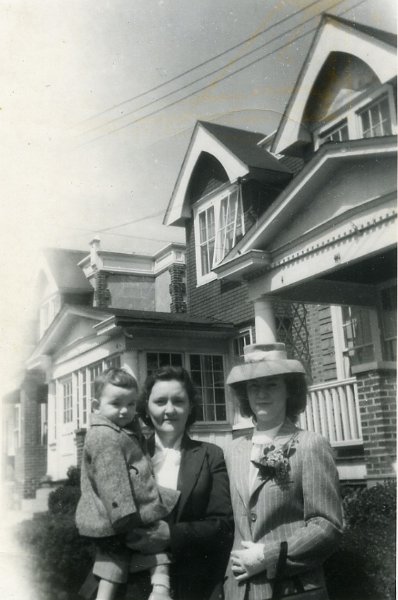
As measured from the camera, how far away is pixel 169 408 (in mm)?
2738

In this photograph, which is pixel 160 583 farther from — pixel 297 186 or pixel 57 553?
pixel 297 186

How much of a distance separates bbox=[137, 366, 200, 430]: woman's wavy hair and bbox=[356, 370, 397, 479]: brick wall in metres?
2.88

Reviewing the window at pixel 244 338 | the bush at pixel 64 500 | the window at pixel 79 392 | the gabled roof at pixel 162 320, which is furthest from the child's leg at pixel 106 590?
the window at pixel 79 392

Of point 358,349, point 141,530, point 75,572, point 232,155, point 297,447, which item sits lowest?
point 75,572

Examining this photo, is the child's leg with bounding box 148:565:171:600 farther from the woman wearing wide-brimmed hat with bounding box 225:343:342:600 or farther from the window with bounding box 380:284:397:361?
the window with bounding box 380:284:397:361

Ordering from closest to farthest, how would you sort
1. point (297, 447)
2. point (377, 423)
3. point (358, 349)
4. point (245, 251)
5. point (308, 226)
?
point (297, 447) → point (377, 423) → point (308, 226) → point (245, 251) → point (358, 349)

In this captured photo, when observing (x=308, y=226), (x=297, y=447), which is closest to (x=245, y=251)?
(x=308, y=226)

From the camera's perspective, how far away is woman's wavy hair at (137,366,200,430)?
2.80 m

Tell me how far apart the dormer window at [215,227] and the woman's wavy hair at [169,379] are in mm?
6992

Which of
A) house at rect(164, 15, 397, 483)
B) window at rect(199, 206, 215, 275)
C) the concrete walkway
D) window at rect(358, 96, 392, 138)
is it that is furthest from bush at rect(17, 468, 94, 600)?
window at rect(358, 96, 392, 138)

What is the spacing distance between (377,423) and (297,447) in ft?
10.5

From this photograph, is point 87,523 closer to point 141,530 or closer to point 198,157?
point 141,530

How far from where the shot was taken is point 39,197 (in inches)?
179

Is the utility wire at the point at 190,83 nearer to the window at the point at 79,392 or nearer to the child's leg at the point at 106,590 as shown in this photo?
the child's leg at the point at 106,590
